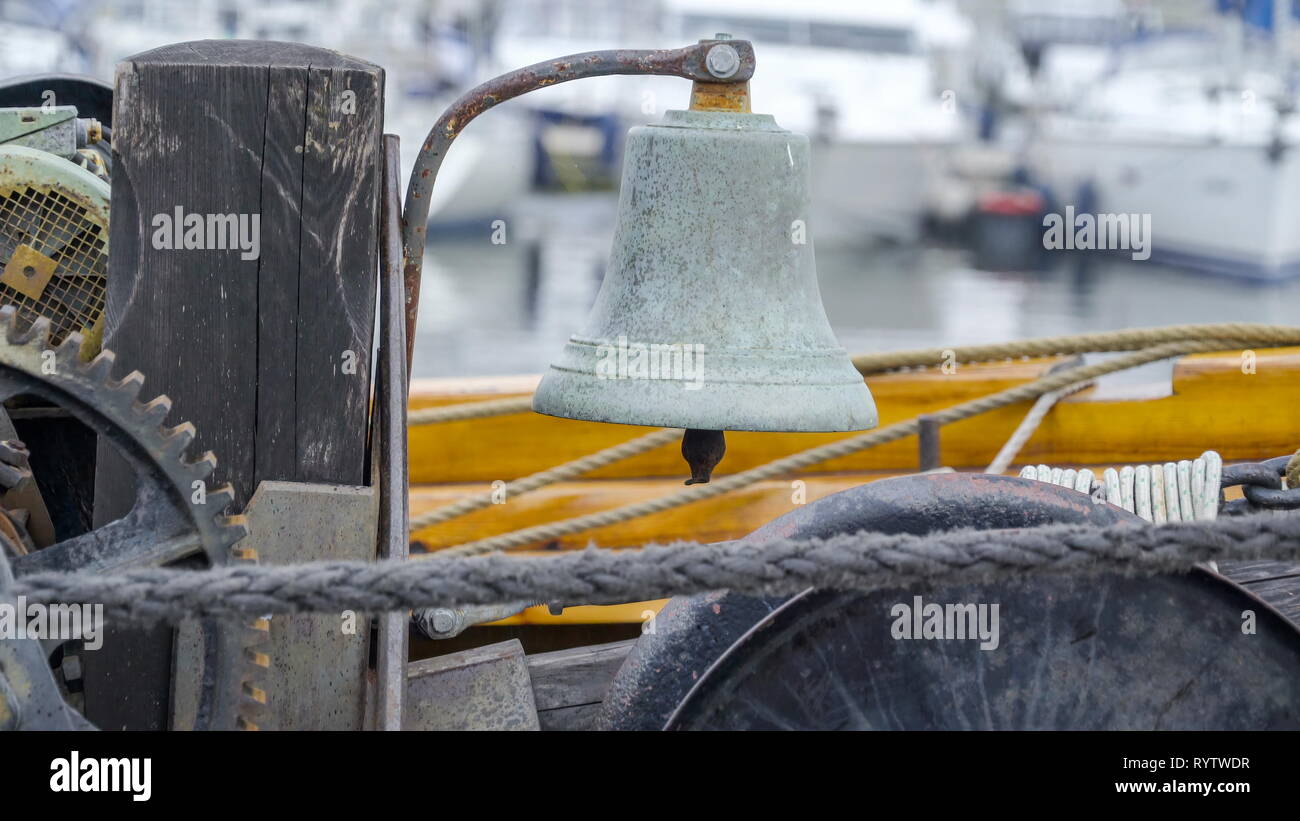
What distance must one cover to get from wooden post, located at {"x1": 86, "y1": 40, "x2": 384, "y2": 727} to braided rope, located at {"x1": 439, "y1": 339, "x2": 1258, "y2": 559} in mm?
1713

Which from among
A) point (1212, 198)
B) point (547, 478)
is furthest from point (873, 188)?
point (547, 478)

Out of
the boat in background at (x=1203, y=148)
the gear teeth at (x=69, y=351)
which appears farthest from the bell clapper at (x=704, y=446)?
the boat in background at (x=1203, y=148)

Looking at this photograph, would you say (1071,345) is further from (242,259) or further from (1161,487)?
(242,259)

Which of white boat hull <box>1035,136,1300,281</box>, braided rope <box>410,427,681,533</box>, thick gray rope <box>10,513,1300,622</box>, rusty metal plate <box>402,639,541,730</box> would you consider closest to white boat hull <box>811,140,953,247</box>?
white boat hull <box>1035,136,1300,281</box>

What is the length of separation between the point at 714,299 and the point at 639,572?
0.76 m

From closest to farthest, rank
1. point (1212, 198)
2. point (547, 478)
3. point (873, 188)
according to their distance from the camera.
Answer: point (547, 478) < point (1212, 198) < point (873, 188)

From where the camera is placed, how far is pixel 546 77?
2.22 m

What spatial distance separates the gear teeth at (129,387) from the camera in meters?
1.89

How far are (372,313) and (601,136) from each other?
28.8m

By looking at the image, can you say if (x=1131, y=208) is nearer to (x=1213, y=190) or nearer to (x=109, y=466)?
(x=1213, y=190)

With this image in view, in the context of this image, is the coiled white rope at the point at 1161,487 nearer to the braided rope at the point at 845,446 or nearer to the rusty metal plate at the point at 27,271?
the braided rope at the point at 845,446

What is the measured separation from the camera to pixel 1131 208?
24.7 metres

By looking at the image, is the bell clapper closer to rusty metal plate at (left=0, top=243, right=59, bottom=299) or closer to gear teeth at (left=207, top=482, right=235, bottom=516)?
gear teeth at (left=207, top=482, right=235, bottom=516)
